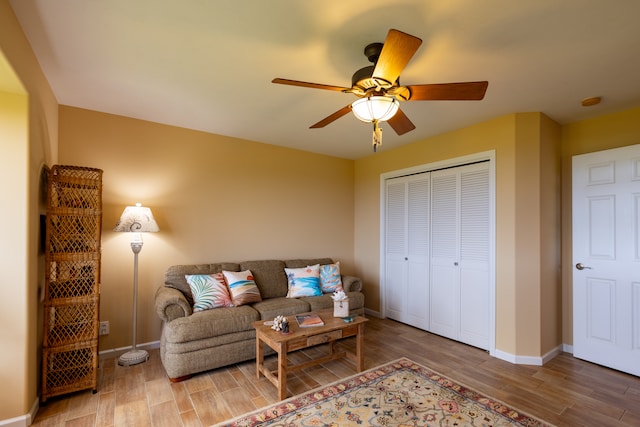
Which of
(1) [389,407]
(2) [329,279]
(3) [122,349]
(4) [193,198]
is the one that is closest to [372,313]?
(2) [329,279]

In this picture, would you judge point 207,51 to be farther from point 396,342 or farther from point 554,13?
point 396,342

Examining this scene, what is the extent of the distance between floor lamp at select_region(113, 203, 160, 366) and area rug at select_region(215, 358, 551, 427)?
4.70ft

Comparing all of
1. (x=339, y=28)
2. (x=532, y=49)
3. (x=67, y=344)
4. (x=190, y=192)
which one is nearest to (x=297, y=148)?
(x=190, y=192)

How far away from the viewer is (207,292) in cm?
305

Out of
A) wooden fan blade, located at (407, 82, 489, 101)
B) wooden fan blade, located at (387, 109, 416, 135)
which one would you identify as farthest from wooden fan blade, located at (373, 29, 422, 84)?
wooden fan blade, located at (387, 109, 416, 135)

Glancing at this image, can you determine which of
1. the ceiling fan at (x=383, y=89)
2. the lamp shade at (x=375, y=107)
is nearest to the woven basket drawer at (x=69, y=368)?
the ceiling fan at (x=383, y=89)

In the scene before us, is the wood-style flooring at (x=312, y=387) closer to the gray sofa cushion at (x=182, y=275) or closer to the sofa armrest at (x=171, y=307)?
the sofa armrest at (x=171, y=307)

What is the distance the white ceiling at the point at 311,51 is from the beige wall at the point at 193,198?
40cm

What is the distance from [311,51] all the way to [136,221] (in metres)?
2.19

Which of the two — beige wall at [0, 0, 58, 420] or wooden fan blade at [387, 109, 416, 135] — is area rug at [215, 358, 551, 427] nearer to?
beige wall at [0, 0, 58, 420]

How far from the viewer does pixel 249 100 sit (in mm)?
2766

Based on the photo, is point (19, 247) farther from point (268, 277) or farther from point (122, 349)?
point (268, 277)

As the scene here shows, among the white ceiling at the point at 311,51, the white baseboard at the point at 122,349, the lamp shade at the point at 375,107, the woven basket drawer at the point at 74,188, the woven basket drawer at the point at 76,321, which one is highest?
the white ceiling at the point at 311,51

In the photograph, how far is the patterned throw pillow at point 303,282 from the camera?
369cm
